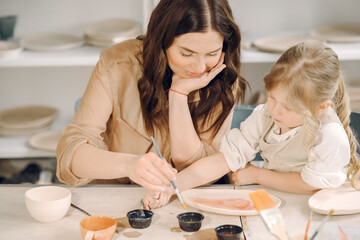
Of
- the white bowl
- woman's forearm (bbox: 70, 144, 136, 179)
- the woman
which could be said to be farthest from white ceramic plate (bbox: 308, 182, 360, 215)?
the white bowl

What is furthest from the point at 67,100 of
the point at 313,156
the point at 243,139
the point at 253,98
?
the point at 313,156

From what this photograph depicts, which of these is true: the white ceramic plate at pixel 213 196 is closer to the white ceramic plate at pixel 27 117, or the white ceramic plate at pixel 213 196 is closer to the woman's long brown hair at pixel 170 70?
the woman's long brown hair at pixel 170 70

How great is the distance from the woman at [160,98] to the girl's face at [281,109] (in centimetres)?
26

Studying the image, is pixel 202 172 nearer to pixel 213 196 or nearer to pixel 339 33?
pixel 213 196

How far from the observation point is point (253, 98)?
323 cm

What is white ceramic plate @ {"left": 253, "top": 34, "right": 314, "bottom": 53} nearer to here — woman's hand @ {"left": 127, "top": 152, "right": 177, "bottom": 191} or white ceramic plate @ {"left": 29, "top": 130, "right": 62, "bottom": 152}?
white ceramic plate @ {"left": 29, "top": 130, "right": 62, "bottom": 152}

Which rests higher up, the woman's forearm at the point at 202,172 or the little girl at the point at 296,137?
the little girl at the point at 296,137

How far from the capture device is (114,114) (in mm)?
1958

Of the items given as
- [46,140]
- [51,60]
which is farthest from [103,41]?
[46,140]

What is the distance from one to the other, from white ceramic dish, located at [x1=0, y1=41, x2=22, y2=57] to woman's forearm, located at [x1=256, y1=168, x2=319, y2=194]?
67.0 inches

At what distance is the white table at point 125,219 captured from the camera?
1.42 metres

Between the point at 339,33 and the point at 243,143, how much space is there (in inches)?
62.1

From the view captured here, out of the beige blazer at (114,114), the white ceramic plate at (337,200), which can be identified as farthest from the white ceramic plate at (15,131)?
the white ceramic plate at (337,200)

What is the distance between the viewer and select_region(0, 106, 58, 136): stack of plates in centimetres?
310
